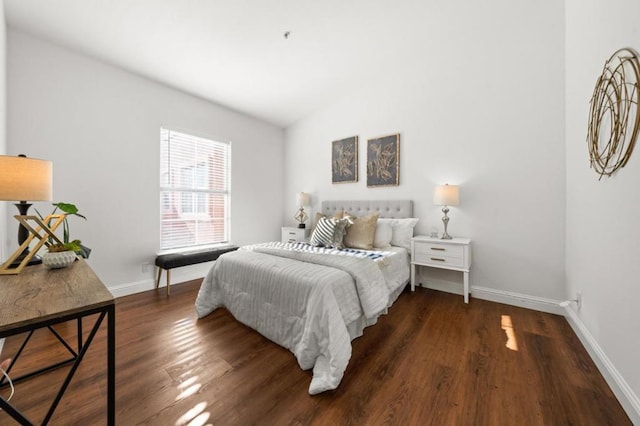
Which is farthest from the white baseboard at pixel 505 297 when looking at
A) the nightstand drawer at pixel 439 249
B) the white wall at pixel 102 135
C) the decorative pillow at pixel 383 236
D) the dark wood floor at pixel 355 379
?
the white wall at pixel 102 135

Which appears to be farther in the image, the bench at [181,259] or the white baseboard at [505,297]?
the bench at [181,259]

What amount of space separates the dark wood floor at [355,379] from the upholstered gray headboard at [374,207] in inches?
58.8

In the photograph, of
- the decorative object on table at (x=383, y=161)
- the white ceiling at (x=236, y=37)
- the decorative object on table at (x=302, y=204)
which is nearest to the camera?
the white ceiling at (x=236, y=37)

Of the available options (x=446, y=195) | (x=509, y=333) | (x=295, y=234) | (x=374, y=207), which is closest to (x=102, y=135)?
(x=295, y=234)

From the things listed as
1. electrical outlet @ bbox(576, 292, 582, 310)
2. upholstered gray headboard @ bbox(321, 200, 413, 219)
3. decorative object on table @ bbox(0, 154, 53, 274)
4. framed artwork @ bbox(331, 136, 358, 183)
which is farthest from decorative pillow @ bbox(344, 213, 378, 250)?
decorative object on table @ bbox(0, 154, 53, 274)

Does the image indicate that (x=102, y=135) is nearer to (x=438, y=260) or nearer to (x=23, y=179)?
(x=23, y=179)

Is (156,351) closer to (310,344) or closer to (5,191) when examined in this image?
(310,344)

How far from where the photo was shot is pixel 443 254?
2744mm

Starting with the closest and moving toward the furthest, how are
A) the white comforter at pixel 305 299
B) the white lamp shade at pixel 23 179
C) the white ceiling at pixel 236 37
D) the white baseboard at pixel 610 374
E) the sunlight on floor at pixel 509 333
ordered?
the white lamp shade at pixel 23 179 → the white baseboard at pixel 610 374 → the white comforter at pixel 305 299 → the sunlight on floor at pixel 509 333 → the white ceiling at pixel 236 37

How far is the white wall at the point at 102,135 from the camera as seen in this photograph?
2332 millimetres

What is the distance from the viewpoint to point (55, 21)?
7.14 ft

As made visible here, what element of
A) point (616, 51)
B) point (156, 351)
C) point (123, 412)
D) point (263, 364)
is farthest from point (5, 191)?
point (616, 51)

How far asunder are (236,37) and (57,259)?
2475 millimetres

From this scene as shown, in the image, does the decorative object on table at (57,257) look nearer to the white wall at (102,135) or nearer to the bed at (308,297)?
the bed at (308,297)
